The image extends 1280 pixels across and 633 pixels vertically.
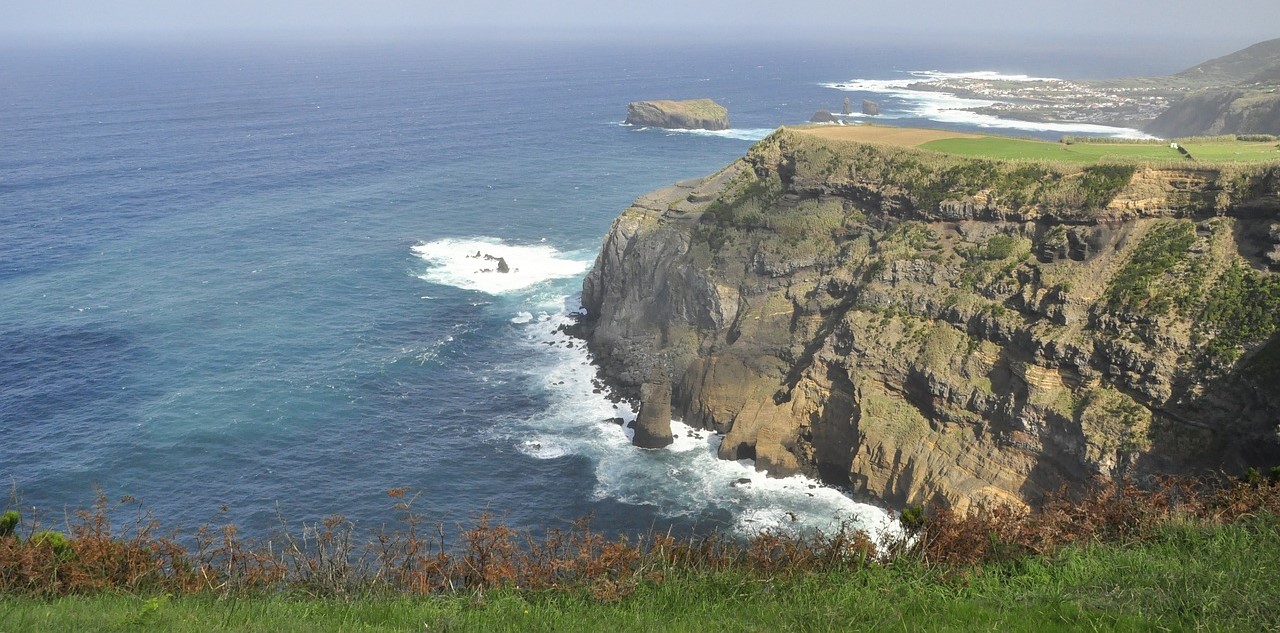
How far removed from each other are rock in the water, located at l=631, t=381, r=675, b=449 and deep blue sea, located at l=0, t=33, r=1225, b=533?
1.27m

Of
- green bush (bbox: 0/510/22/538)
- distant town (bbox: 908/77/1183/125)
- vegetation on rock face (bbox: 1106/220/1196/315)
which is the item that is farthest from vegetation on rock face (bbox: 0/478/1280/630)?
distant town (bbox: 908/77/1183/125)

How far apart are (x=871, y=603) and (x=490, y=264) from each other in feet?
243

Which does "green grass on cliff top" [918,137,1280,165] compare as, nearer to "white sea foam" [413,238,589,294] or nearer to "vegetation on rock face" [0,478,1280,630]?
"vegetation on rock face" [0,478,1280,630]

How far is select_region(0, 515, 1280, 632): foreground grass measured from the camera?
17.1m

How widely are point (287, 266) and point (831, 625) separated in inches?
3140

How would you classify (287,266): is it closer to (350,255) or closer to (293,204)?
(350,255)

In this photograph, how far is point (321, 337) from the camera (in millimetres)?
70750

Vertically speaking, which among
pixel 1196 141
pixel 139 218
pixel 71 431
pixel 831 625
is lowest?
pixel 71 431

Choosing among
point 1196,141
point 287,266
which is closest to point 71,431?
point 287,266

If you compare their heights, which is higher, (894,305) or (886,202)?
(886,202)

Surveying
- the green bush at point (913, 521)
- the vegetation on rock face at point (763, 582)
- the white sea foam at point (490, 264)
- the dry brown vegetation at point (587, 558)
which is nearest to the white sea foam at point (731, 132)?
the white sea foam at point (490, 264)

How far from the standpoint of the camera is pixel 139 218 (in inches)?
3898

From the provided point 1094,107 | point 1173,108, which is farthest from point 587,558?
point 1094,107

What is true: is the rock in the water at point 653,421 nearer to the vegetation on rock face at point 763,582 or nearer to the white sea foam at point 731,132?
the vegetation on rock face at point 763,582
